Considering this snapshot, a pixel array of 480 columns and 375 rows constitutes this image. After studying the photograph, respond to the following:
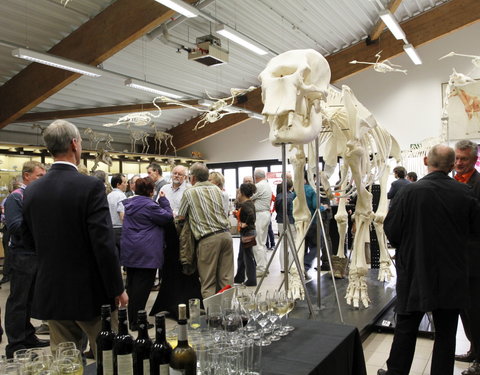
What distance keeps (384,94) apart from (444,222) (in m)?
11.6

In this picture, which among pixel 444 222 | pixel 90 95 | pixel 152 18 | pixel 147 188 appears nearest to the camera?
pixel 444 222

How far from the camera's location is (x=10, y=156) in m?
10.8

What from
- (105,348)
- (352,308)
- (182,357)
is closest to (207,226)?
(352,308)

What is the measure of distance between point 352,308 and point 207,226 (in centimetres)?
175

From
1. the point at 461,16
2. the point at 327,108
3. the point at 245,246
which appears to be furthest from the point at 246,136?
the point at 327,108

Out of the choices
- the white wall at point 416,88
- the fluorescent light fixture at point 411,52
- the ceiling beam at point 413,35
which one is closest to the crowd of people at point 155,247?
the fluorescent light fixture at point 411,52

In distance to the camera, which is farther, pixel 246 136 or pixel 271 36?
pixel 246 136

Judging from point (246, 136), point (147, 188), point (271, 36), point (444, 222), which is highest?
point (271, 36)

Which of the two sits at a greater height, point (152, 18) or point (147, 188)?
point (152, 18)

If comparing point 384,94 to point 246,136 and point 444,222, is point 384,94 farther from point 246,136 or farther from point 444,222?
point 444,222

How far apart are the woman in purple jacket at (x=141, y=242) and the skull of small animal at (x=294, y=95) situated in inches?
67.2

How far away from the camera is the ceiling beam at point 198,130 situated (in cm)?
1577

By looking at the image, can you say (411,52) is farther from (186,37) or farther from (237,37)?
(186,37)

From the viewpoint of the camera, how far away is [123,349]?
1.37m
